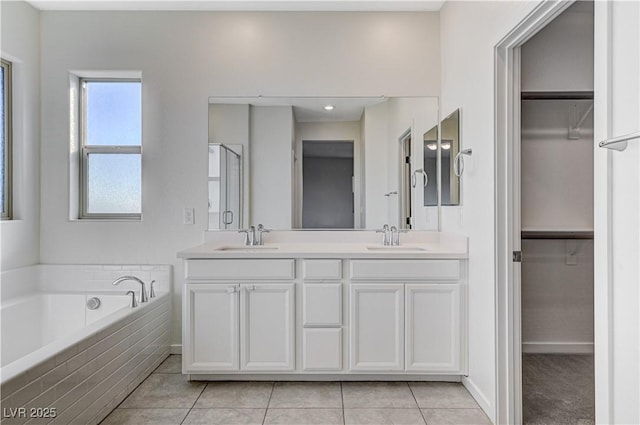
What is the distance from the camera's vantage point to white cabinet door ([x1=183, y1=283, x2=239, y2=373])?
234 centimetres

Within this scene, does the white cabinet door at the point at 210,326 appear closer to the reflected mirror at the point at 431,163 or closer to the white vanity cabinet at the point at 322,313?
the white vanity cabinet at the point at 322,313

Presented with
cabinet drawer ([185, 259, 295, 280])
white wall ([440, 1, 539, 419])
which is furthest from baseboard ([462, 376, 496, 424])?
cabinet drawer ([185, 259, 295, 280])

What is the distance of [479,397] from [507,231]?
37.3 inches

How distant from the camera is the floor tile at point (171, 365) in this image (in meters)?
2.62

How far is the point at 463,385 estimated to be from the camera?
2377 mm

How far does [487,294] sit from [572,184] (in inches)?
50.2

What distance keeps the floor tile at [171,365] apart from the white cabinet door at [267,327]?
61cm

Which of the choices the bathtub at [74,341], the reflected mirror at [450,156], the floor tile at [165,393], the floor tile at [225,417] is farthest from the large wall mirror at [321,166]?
the floor tile at [225,417]

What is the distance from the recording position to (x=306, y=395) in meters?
2.26

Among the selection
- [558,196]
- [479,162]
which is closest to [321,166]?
[479,162]

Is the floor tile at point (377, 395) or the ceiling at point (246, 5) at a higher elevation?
the ceiling at point (246, 5)

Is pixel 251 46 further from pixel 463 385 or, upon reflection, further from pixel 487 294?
pixel 463 385

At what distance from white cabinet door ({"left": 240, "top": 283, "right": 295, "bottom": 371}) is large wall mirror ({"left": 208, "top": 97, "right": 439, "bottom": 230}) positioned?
27.1 inches

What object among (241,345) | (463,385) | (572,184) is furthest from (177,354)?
(572,184)
